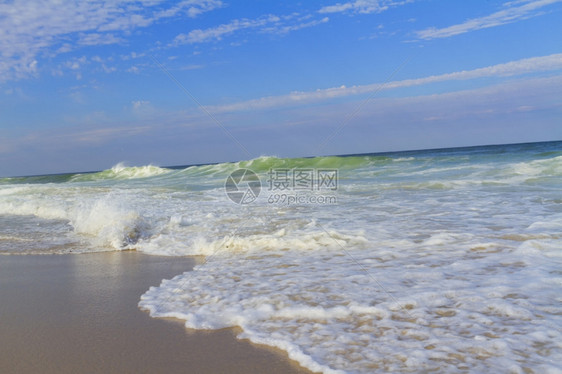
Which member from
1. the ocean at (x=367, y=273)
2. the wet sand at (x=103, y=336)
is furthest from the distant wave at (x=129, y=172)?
the wet sand at (x=103, y=336)

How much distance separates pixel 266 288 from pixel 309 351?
3.97 feet

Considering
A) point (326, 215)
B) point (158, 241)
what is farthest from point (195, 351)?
point (326, 215)

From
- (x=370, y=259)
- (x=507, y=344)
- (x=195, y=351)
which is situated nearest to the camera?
(x=507, y=344)

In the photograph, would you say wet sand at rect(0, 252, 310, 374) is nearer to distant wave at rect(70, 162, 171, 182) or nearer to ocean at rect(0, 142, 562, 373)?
ocean at rect(0, 142, 562, 373)

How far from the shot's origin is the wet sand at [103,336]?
93.0 inches

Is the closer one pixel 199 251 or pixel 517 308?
pixel 517 308

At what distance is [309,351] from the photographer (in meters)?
2.42

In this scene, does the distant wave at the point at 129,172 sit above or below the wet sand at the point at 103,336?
above

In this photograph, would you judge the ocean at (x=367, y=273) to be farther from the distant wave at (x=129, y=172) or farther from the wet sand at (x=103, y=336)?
the distant wave at (x=129, y=172)

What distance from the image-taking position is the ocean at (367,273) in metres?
2.39

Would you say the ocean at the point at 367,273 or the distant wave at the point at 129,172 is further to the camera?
the distant wave at the point at 129,172

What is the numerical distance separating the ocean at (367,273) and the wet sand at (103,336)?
163 millimetres

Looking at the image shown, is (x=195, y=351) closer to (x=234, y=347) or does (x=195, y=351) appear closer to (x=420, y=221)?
(x=234, y=347)

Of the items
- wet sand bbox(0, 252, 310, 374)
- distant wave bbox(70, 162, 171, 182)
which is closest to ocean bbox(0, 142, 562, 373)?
wet sand bbox(0, 252, 310, 374)
